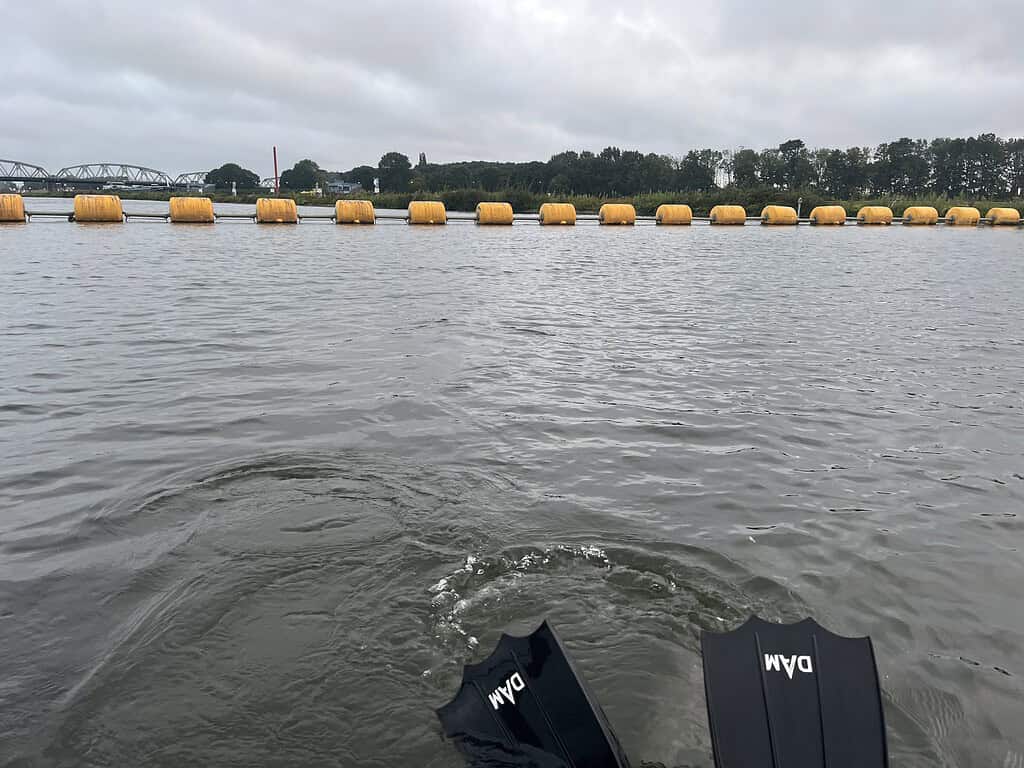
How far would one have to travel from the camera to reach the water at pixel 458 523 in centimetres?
262

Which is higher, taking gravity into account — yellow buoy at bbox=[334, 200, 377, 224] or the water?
yellow buoy at bbox=[334, 200, 377, 224]

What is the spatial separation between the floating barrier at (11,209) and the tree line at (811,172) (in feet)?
193

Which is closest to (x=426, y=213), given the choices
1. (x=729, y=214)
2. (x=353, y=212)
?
(x=353, y=212)

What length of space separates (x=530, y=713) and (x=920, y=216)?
169 ft

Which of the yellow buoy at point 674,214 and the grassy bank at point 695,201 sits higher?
the grassy bank at point 695,201

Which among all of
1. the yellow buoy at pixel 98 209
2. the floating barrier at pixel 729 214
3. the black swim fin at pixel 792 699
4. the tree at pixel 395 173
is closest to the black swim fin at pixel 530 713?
the black swim fin at pixel 792 699

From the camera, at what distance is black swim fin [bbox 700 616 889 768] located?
84.0 inches

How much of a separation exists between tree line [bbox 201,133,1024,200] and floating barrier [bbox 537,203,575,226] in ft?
157


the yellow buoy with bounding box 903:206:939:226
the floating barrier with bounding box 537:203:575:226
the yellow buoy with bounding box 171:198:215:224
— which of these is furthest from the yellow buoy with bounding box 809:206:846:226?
the yellow buoy with bounding box 171:198:215:224

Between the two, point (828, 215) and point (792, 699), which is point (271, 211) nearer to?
point (828, 215)

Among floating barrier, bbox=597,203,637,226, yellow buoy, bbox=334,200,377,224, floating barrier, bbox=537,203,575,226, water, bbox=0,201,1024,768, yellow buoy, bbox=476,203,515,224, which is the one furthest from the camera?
floating barrier, bbox=597,203,637,226

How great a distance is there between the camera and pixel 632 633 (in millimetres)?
3070

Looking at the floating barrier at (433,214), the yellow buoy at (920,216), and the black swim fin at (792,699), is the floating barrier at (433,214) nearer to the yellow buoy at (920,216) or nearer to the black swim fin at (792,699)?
the yellow buoy at (920,216)

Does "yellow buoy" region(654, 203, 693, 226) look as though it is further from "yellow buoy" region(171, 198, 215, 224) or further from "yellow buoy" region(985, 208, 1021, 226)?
"yellow buoy" region(171, 198, 215, 224)
